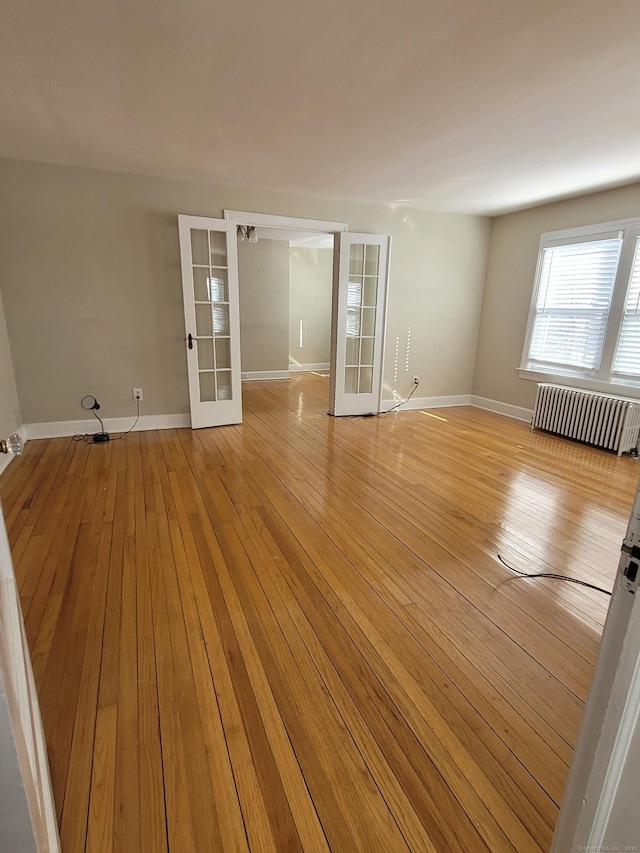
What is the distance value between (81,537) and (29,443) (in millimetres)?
2159

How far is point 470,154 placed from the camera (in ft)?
10.5

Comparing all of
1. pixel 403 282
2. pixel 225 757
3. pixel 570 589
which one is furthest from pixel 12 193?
pixel 570 589

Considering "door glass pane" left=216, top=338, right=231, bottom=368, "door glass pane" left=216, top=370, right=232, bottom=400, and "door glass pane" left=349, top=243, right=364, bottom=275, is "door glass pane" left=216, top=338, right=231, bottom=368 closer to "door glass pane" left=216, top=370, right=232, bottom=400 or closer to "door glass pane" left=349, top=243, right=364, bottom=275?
"door glass pane" left=216, top=370, right=232, bottom=400

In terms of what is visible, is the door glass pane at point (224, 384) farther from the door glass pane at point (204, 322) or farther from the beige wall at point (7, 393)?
the beige wall at point (7, 393)

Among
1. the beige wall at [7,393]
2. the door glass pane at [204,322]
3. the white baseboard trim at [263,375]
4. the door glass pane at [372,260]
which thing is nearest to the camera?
the beige wall at [7,393]

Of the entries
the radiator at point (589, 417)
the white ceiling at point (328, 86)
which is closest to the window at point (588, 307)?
the radiator at point (589, 417)

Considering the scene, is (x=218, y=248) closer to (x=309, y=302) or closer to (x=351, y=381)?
(x=351, y=381)

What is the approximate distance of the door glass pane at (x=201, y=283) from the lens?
429 cm

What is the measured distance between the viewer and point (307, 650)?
161 cm

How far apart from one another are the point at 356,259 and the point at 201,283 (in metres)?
1.86

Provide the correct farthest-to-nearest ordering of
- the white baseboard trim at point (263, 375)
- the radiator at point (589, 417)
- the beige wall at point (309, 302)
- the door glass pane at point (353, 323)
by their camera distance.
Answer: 1. the beige wall at point (309, 302)
2. the white baseboard trim at point (263, 375)
3. the door glass pane at point (353, 323)
4. the radiator at point (589, 417)

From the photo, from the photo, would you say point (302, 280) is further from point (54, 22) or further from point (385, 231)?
point (54, 22)

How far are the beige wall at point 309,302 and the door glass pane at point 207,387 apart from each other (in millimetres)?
4113

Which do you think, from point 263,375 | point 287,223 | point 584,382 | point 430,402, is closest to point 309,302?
point 263,375
